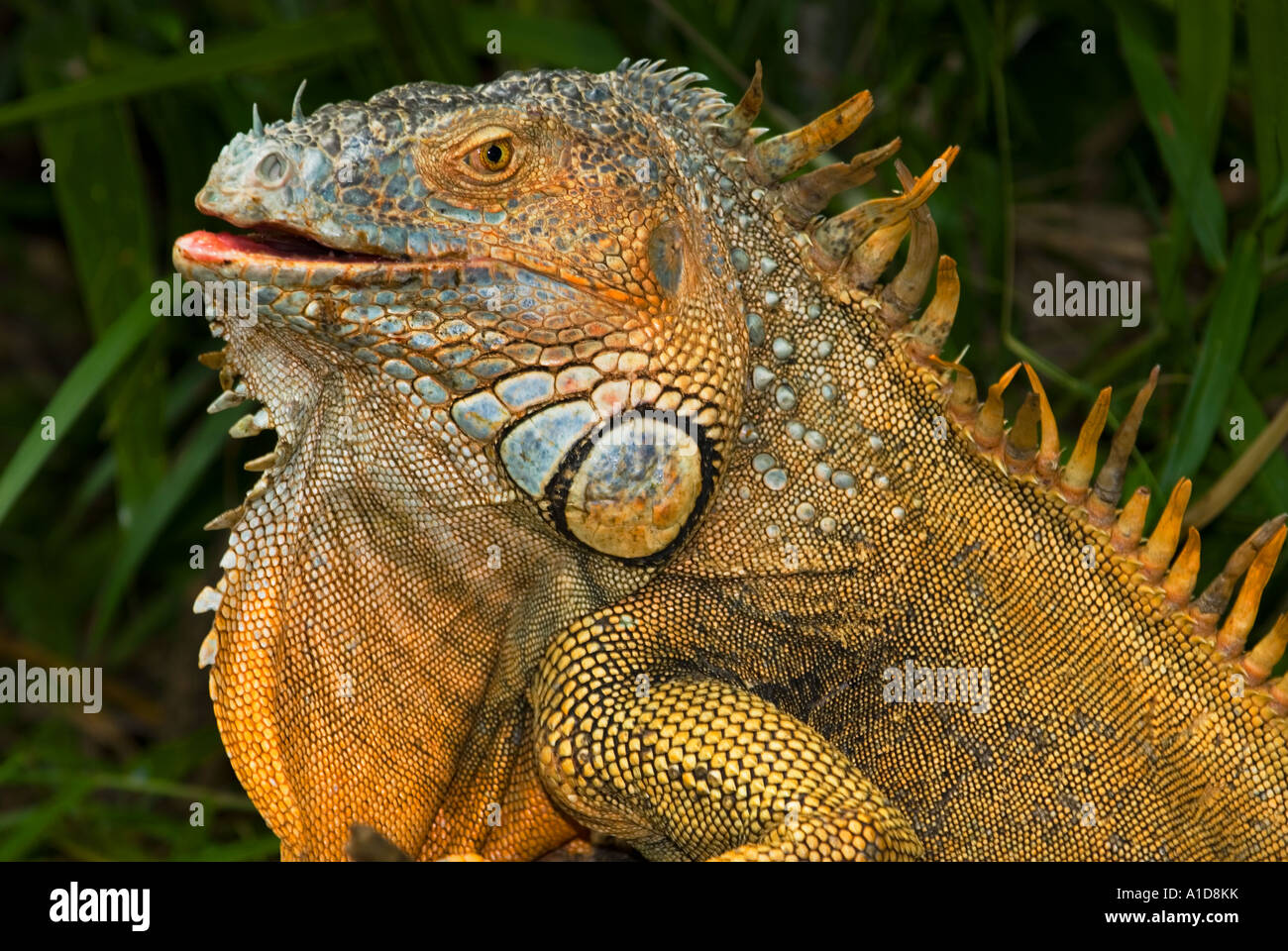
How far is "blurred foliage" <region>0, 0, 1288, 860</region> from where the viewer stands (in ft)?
13.8

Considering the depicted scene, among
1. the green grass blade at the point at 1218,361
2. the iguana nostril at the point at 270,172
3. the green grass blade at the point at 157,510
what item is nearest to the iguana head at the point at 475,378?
the iguana nostril at the point at 270,172

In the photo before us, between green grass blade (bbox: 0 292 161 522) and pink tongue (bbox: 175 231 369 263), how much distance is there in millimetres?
1804

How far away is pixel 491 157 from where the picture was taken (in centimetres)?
278

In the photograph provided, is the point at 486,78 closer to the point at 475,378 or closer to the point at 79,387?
the point at 79,387

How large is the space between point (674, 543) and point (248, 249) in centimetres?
105

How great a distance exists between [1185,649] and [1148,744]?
23 centimetres

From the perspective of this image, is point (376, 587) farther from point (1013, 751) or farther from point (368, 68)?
point (368, 68)

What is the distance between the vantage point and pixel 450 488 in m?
2.88

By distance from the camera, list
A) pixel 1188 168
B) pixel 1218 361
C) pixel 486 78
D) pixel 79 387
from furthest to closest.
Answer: pixel 486 78 → pixel 79 387 → pixel 1188 168 → pixel 1218 361

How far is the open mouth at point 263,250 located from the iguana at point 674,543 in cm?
1

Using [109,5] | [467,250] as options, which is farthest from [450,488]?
[109,5]

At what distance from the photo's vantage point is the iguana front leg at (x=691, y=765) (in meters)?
2.65

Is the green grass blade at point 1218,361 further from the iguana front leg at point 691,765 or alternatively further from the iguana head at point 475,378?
the iguana front leg at point 691,765

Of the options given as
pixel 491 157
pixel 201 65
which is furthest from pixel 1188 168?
pixel 201 65
